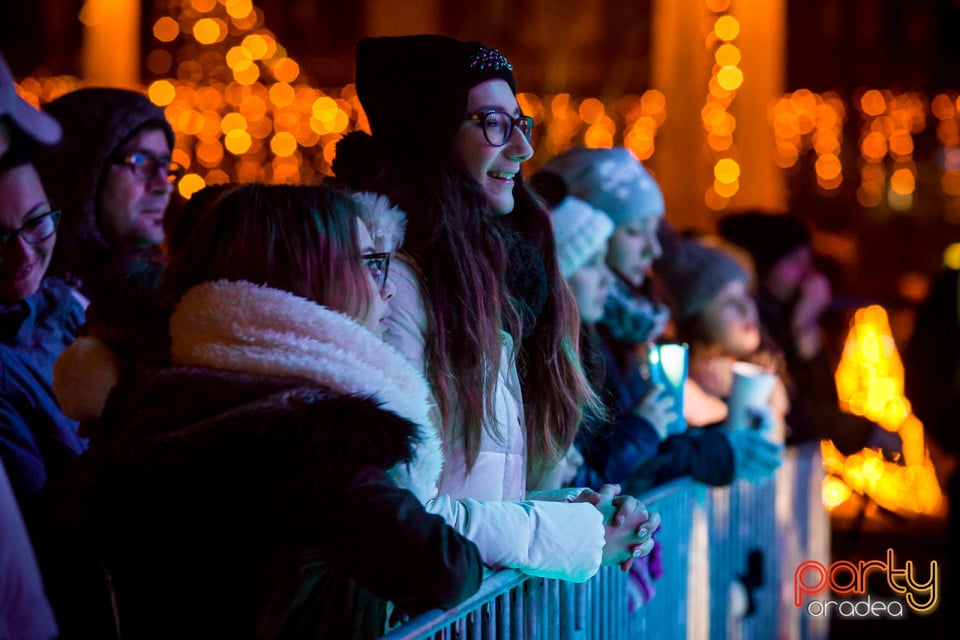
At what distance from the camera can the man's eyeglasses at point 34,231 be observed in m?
2.36

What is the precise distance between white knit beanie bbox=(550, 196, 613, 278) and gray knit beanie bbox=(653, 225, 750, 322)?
1.20 metres

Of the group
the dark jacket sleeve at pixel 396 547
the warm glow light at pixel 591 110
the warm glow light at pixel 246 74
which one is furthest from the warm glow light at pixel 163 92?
the dark jacket sleeve at pixel 396 547

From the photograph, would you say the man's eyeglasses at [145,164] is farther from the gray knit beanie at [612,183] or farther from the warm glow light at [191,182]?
the warm glow light at [191,182]

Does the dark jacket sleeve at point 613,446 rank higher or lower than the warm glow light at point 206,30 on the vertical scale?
lower

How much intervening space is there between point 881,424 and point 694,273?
2182 mm

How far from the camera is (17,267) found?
2471 mm

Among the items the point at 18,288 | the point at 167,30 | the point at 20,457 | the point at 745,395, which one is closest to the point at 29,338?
the point at 18,288

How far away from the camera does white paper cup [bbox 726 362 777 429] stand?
361cm

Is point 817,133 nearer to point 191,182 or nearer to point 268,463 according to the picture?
point 191,182

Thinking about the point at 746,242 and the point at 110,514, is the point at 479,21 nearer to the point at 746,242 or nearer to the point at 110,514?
the point at 746,242

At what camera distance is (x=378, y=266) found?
2.01 meters

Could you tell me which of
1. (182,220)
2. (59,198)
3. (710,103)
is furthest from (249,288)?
(710,103)

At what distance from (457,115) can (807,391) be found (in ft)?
10.9

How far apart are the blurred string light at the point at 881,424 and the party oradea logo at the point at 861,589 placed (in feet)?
1.46
